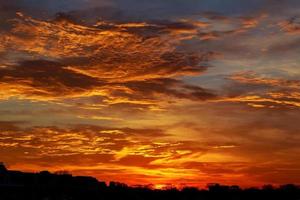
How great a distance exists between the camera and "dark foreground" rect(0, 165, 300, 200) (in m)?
126

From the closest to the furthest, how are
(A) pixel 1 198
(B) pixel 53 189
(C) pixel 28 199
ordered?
(A) pixel 1 198 < (C) pixel 28 199 < (B) pixel 53 189

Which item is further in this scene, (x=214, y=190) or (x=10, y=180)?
(x=214, y=190)

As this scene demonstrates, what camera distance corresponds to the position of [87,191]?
5497 inches

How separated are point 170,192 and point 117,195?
2512cm

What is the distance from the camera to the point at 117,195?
144 meters

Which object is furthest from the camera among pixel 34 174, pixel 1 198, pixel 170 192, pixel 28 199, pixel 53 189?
pixel 170 192

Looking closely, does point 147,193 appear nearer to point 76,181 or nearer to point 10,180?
point 76,181

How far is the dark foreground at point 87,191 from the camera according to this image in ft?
413

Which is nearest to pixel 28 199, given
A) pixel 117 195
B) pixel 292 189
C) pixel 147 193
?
pixel 117 195

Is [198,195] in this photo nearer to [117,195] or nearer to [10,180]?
[117,195]

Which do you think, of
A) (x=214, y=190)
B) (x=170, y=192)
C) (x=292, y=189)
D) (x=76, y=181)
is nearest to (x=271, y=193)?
(x=292, y=189)

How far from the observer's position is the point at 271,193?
158375mm

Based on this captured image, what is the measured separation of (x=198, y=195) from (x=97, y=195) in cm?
4175

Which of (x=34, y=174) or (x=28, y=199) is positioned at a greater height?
(x=34, y=174)
